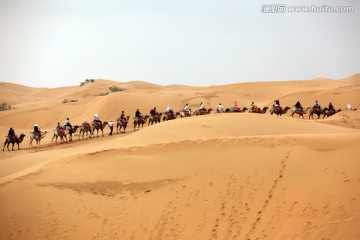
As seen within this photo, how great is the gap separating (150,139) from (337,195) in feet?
33.6

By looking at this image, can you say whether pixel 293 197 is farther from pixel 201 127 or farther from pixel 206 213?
pixel 201 127

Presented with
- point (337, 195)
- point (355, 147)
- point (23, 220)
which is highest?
point (355, 147)

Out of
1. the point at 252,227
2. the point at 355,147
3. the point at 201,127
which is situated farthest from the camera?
the point at 201,127

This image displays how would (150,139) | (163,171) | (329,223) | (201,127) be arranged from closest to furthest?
(329,223) → (163,171) → (150,139) → (201,127)

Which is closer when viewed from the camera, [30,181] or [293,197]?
[293,197]

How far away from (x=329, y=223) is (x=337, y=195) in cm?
115

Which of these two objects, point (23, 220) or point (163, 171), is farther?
point (163, 171)

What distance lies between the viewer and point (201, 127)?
778 inches

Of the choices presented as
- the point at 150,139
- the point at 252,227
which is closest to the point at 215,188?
the point at 252,227

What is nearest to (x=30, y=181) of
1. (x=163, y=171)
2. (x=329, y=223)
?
(x=163, y=171)

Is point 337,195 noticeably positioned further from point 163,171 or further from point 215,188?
point 163,171

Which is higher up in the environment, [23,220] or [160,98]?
[160,98]

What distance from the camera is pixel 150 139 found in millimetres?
17500

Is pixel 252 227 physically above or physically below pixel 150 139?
below
